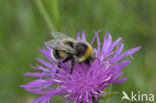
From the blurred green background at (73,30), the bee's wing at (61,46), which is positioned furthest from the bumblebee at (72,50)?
the blurred green background at (73,30)

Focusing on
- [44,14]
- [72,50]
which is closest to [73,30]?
[44,14]

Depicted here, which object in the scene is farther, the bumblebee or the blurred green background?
the blurred green background

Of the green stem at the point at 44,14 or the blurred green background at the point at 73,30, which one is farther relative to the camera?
the blurred green background at the point at 73,30

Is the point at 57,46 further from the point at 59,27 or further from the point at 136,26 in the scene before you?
the point at 136,26

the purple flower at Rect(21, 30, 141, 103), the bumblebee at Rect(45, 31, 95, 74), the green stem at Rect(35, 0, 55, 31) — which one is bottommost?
the purple flower at Rect(21, 30, 141, 103)

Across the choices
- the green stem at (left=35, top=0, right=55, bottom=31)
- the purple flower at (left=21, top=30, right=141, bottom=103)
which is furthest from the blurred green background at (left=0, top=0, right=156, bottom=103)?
the purple flower at (left=21, top=30, right=141, bottom=103)

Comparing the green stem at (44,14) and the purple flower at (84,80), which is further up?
the green stem at (44,14)

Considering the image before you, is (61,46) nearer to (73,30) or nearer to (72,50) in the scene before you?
(72,50)

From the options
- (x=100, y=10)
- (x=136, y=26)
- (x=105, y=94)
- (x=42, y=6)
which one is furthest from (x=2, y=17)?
(x=105, y=94)

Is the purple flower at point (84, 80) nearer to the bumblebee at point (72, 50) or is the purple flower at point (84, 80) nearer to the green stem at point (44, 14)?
the bumblebee at point (72, 50)

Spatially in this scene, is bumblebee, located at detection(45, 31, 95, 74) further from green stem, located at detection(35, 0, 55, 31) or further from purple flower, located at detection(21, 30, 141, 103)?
green stem, located at detection(35, 0, 55, 31)
